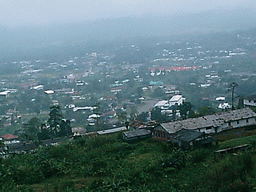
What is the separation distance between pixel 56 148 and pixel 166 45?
65686 mm

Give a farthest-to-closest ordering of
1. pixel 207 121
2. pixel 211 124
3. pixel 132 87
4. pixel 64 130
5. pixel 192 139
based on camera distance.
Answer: pixel 132 87
pixel 64 130
pixel 207 121
pixel 211 124
pixel 192 139

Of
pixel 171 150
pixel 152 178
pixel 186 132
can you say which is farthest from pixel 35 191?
pixel 186 132

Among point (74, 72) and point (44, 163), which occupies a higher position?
point (44, 163)

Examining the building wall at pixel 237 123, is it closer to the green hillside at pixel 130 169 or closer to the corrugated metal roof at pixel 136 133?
the green hillside at pixel 130 169

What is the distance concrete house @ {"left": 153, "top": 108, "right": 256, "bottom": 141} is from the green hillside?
2.10 feet

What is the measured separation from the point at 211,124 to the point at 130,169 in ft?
19.1

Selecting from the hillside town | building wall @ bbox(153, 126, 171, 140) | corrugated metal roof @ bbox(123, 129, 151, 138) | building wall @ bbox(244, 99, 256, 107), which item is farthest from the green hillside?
building wall @ bbox(244, 99, 256, 107)

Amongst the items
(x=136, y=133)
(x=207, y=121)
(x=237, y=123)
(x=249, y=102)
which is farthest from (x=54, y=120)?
(x=249, y=102)

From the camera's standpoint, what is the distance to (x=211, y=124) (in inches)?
640

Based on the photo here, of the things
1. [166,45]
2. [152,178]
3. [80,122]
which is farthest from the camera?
[166,45]

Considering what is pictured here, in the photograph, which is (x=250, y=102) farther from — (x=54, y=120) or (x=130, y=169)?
(x=130, y=169)

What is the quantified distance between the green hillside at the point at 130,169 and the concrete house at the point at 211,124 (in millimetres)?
641

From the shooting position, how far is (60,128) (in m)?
22.0

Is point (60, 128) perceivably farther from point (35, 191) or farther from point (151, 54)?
point (151, 54)
